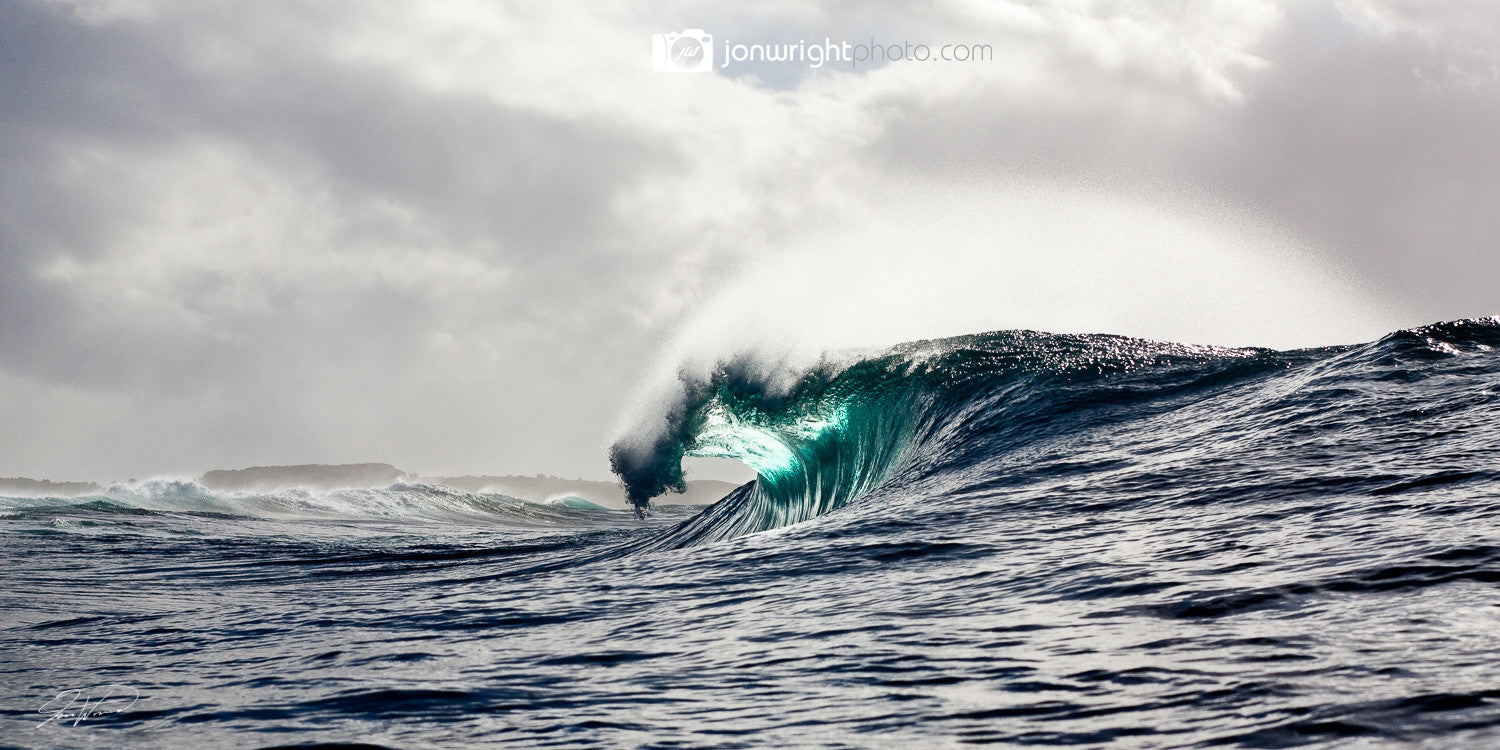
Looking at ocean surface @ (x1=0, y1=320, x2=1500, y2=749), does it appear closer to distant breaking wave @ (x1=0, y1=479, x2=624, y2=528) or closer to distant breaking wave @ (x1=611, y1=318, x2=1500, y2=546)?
distant breaking wave @ (x1=611, y1=318, x2=1500, y2=546)

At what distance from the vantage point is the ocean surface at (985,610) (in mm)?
2529

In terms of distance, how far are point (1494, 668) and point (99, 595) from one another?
7.78 metres

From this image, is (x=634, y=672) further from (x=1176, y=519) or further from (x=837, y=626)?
(x=1176, y=519)

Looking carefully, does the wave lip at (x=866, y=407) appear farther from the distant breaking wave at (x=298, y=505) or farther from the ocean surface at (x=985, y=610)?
the distant breaking wave at (x=298, y=505)

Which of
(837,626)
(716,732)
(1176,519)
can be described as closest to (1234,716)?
(716,732)

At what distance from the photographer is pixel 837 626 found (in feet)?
11.8

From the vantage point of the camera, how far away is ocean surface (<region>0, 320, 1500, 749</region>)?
2529 mm
